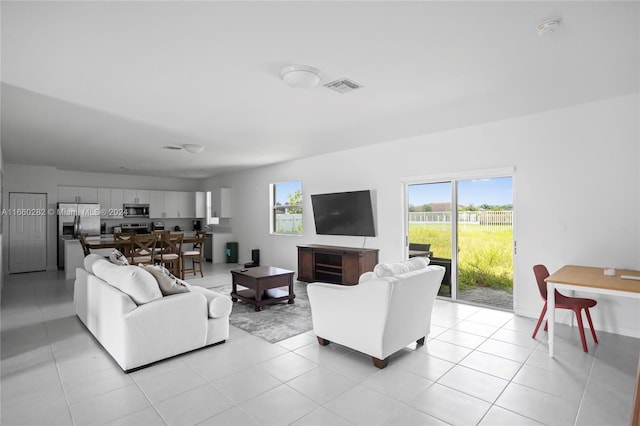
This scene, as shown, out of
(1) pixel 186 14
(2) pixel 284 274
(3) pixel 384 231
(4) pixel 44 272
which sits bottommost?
(4) pixel 44 272

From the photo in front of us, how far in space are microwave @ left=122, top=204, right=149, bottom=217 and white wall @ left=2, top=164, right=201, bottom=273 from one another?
616 millimetres

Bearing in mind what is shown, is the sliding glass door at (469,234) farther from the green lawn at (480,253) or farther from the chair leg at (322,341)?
the chair leg at (322,341)

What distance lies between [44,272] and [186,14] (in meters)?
8.61

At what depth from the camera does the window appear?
7691 millimetres

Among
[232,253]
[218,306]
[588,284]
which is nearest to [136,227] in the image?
[232,253]

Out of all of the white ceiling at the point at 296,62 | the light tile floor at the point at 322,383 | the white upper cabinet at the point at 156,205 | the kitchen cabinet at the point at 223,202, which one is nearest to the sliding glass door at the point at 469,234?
the white ceiling at the point at 296,62

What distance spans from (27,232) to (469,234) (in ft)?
31.6

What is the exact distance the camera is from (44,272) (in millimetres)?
7977

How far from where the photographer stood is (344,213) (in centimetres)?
639

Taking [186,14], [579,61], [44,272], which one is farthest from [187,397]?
[44,272]

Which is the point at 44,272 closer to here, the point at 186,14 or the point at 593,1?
the point at 186,14

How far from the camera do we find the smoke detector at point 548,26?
86.2 inches

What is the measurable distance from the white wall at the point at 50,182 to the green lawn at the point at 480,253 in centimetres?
884

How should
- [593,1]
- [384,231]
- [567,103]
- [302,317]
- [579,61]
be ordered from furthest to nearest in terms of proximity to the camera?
[384,231] → [302,317] → [567,103] → [579,61] → [593,1]
